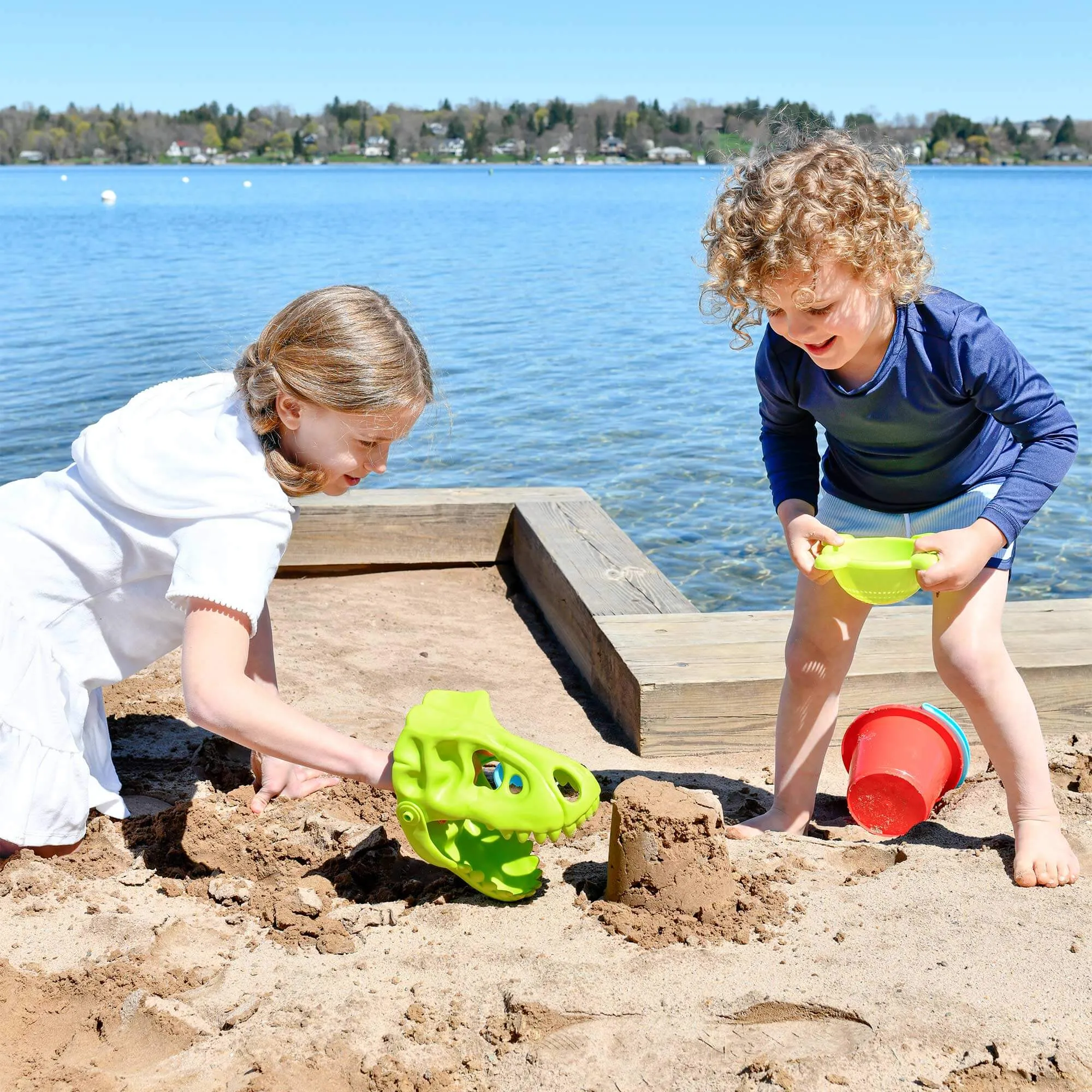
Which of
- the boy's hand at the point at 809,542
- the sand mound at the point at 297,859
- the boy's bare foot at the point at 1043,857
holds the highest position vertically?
the boy's hand at the point at 809,542

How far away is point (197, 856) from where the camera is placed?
245 cm

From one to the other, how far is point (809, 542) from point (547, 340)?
11425 mm

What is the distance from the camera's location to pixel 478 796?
6.92ft

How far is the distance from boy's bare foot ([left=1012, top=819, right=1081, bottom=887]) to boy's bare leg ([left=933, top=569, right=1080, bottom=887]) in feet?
0.11

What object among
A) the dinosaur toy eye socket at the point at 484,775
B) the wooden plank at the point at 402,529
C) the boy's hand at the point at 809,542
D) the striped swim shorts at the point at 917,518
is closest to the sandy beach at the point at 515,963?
the dinosaur toy eye socket at the point at 484,775

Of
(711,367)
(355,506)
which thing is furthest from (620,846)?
(711,367)

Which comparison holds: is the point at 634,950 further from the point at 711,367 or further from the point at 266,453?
the point at 711,367

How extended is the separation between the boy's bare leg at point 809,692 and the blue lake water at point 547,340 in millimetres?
1045

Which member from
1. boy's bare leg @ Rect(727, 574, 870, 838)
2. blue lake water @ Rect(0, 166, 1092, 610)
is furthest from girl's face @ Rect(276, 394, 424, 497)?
boy's bare leg @ Rect(727, 574, 870, 838)

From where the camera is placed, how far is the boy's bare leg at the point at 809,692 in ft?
9.06

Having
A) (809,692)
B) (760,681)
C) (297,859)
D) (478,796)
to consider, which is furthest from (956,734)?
(297,859)

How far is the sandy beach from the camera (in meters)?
1.79

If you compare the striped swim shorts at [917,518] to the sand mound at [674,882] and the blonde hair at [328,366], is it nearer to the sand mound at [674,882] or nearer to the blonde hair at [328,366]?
the sand mound at [674,882]

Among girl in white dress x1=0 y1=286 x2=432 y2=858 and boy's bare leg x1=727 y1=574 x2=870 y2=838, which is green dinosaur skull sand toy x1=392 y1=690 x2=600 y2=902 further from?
boy's bare leg x1=727 y1=574 x2=870 y2=838
